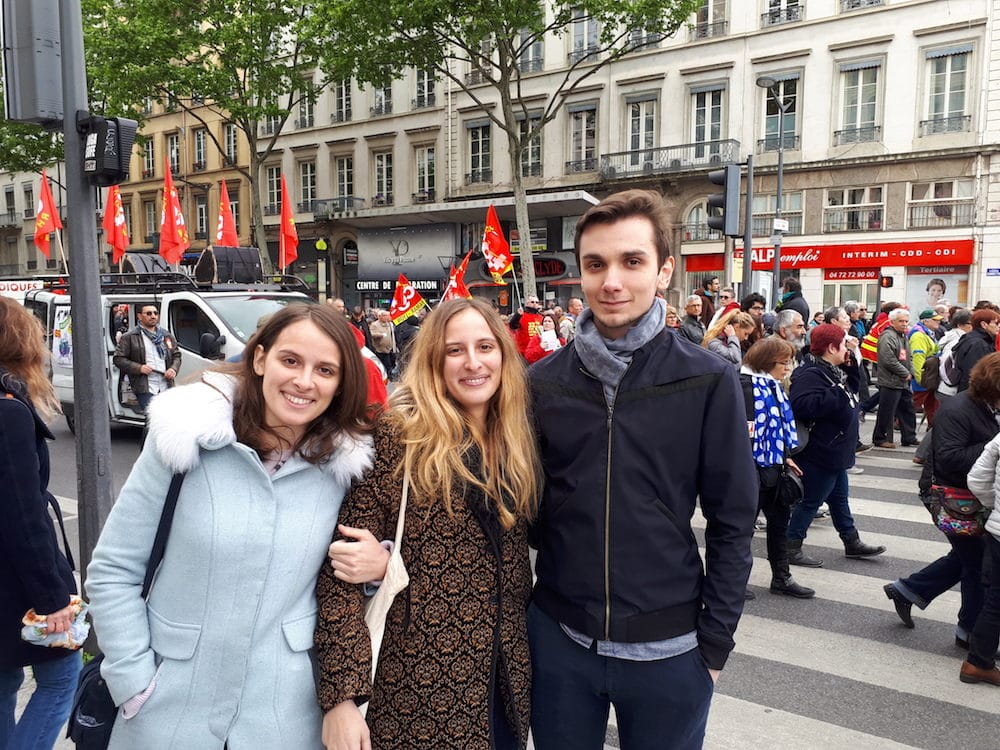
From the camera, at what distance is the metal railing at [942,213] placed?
75.5 feet

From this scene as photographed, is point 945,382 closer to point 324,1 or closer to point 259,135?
point 324,1

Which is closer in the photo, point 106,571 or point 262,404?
point 106,571

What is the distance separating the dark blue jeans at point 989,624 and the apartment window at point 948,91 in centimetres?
2377

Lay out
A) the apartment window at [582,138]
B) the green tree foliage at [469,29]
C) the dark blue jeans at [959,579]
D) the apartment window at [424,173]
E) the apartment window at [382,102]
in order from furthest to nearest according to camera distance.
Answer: the apartment window at [382,102] → the apartment window at [424,173] → the apartment window at [582,138] → the green tree foliage at [469,29] → the dark blue jeans at [959,579]

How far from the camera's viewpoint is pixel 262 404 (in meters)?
1.89

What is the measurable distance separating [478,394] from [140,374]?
27.6 ft

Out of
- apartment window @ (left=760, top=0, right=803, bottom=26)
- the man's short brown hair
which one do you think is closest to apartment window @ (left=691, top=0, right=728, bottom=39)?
apartment window @ (left=760, top=0, right=803, bottom=26)

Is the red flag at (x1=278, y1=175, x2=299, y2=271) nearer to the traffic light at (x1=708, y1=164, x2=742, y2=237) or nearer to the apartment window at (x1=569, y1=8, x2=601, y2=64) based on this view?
the traffic light at (x1=708, y1=164, x2=742, y2=237)

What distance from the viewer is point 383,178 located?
1340 inches

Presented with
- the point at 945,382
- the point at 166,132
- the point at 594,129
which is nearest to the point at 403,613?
the point at 945,382

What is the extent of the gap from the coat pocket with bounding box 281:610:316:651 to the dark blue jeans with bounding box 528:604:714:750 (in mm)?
604

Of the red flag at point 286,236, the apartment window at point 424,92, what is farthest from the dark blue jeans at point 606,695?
the apartment window at point 424,92

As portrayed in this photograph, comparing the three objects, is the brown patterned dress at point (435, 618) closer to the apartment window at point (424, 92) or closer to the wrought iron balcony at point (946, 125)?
the wrought iron balcony at point (946, 125)

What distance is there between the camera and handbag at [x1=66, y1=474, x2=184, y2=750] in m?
1.74
